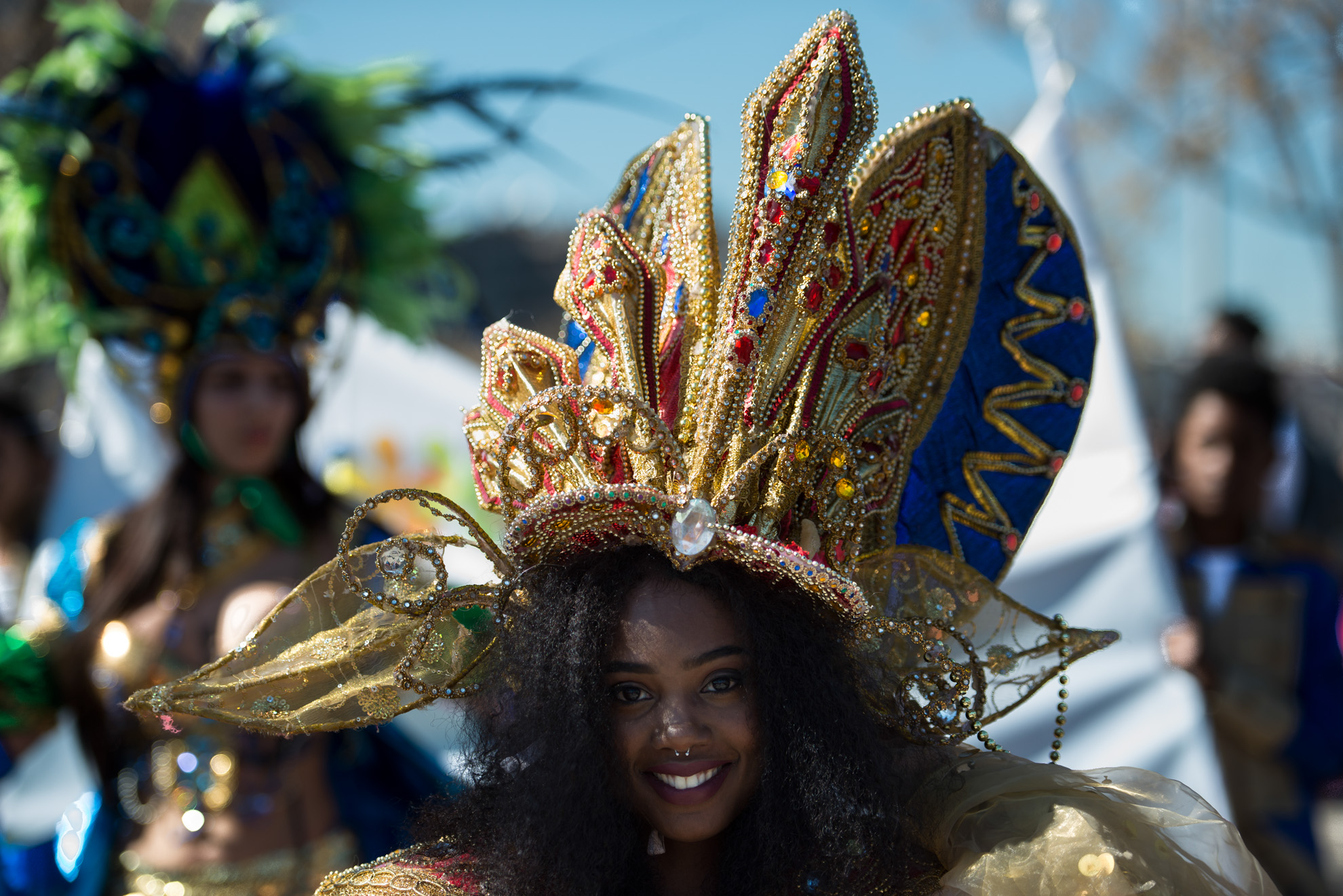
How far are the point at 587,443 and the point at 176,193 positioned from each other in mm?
1996

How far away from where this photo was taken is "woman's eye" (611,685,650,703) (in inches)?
59.8

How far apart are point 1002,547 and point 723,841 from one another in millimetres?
657

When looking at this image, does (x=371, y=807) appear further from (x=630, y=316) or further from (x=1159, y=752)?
(x=1159, y=752)

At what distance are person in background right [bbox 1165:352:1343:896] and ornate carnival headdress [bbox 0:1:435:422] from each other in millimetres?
2391

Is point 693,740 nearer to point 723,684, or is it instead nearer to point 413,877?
point 723,684

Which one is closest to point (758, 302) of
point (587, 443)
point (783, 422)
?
point (783, 422)

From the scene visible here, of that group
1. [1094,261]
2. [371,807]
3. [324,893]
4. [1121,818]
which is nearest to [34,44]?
[371,807]

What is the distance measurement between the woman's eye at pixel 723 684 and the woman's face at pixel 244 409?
180cm

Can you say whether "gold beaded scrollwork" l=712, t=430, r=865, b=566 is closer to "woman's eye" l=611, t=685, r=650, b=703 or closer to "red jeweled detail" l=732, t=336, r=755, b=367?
"red jeweled detail" l=732, t=336, r=755, b=367

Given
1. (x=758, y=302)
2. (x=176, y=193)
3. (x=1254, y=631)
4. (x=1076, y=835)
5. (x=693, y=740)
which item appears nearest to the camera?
(x=1076, y=835)

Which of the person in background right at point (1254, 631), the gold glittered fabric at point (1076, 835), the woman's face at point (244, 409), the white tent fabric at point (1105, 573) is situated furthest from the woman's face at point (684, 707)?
the person in background right at point (1254, 631)

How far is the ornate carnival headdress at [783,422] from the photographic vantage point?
60.4 inches

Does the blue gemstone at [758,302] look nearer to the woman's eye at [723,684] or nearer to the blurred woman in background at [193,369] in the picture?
the woman's eye at [723,684]

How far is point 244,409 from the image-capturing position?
294 centimetres
